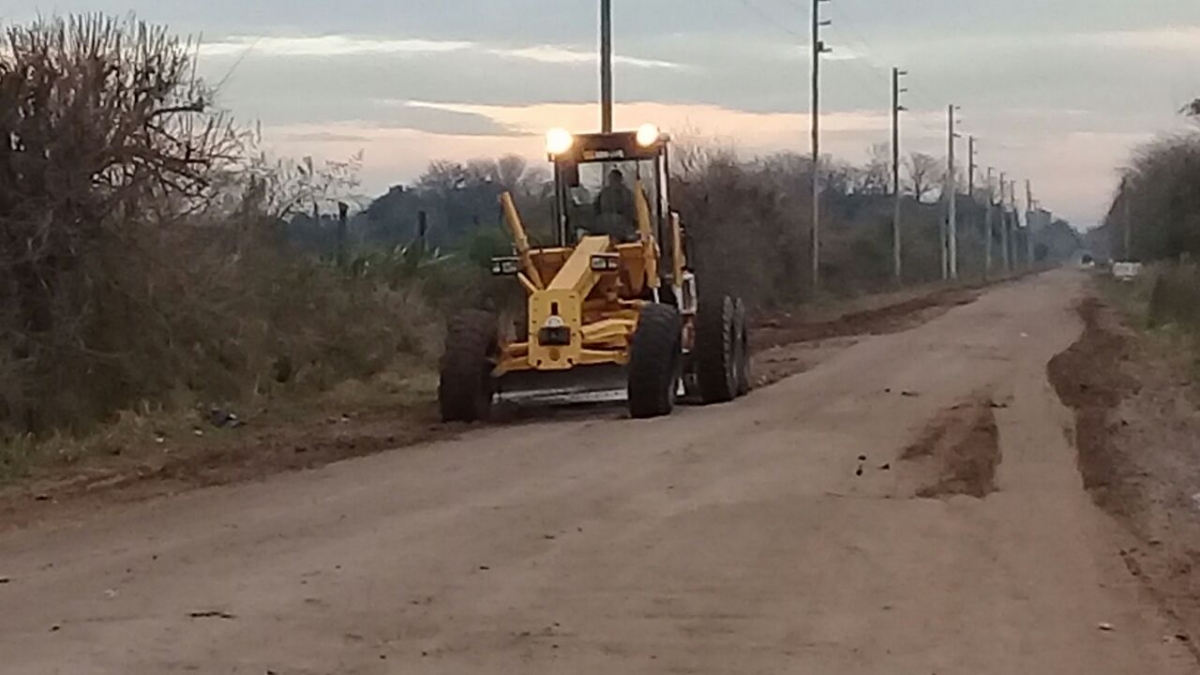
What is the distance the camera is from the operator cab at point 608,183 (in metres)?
22.8

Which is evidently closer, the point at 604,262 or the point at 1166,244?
the point at 604,262

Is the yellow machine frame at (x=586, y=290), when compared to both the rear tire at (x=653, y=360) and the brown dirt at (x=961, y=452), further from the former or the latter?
the brown dirt at (x=961, y=452)

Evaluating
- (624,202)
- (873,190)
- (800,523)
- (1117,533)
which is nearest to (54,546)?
(800,523)

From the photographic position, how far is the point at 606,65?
115 ft

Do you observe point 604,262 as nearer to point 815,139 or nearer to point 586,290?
point 586,290

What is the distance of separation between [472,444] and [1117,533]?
24.9 feet

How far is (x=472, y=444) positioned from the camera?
18656 millimetres

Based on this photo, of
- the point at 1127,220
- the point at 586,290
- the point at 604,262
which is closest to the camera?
the point at 586,290

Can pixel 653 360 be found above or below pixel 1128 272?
above

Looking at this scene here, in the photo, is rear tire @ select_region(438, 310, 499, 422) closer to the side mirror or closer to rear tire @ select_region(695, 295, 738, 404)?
the side mirror

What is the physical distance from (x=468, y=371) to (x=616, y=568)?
386 inches

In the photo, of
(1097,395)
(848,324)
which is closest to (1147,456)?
(1097,395)

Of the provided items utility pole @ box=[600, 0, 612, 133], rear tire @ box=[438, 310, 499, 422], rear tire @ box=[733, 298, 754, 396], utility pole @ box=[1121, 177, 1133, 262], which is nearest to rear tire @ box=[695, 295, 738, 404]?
rear tire @ box=[733, 298, 754, 396]

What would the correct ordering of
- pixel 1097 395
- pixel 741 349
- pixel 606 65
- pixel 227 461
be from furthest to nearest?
1. pixel 606 65
2. pixel 741 349
3. pixel 1097 395
4. pixel 227 461
